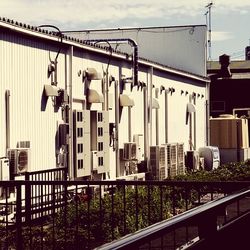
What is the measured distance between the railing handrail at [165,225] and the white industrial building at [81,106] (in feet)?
32.8

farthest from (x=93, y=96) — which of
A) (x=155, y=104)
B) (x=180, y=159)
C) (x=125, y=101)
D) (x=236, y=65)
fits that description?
(x=236, y=65)

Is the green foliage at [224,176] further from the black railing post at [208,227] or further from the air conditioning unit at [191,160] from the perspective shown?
the black railing post at [208,227]

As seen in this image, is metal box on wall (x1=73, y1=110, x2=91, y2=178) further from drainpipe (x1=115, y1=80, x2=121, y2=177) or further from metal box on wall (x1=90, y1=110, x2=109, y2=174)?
drainpipe (x1=115, y1=80, x2=121, y2=177)

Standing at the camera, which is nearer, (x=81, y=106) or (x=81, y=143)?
(x=81, y=143)

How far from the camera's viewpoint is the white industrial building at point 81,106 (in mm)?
15500

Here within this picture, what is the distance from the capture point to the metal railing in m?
8.73

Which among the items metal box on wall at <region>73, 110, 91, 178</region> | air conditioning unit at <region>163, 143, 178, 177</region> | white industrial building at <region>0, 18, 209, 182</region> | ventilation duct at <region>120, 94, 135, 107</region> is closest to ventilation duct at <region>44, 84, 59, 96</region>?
white industrial building at <region>0, 18, 209, 182</region>

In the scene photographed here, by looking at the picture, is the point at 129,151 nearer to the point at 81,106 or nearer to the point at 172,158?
the point at 81,106

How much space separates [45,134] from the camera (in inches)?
671

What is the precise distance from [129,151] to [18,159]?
795cm

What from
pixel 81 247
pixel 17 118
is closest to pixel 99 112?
pixel 17 118

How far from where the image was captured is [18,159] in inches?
594

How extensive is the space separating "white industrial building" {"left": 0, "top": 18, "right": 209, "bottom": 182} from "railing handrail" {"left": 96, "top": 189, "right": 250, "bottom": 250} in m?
10.0

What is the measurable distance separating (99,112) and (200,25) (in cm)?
1676
